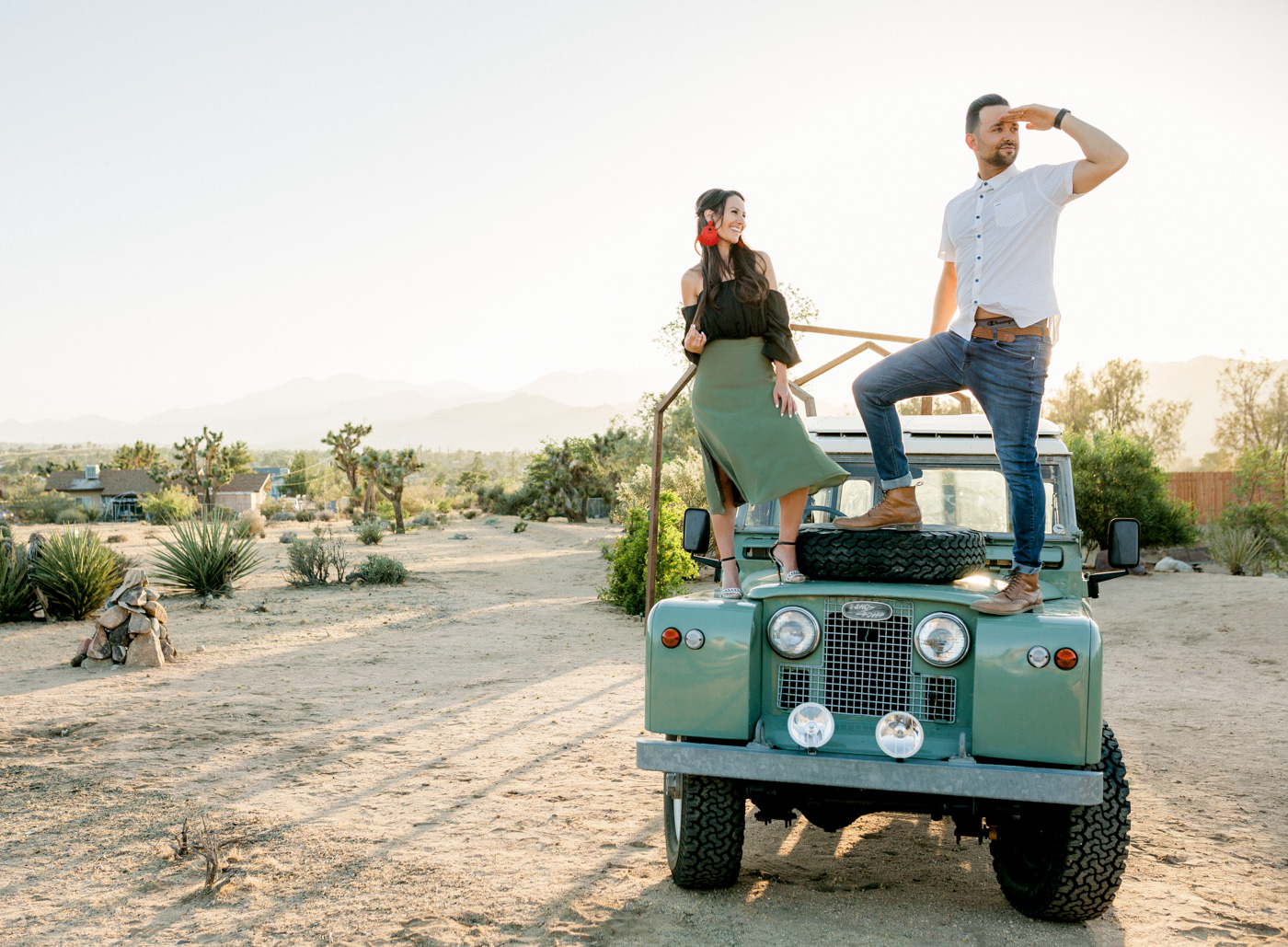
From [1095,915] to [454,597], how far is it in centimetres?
1227

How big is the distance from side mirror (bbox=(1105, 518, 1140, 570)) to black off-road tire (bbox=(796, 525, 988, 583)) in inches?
38.5

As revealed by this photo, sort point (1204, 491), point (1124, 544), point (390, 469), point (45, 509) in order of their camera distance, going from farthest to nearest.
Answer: point (45, 509)
point (390, 469)
point (1204, 491)
point (1124, 544)

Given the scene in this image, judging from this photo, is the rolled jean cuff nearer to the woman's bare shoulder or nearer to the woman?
the woman

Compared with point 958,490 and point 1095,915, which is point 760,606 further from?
point 958,490

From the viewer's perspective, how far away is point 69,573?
1158cm

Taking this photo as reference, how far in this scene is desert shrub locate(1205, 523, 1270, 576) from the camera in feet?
53.1

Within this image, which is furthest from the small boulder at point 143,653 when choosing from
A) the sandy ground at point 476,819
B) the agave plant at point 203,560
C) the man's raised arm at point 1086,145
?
the man's raised arm at point 1086,145

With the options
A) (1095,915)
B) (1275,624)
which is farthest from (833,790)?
(1275,624)

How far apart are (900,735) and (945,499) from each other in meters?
2.08

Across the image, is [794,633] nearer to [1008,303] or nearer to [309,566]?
[1008,303]

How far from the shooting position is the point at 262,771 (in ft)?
18.3

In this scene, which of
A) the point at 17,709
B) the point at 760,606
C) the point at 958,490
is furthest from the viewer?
the point at 17,709

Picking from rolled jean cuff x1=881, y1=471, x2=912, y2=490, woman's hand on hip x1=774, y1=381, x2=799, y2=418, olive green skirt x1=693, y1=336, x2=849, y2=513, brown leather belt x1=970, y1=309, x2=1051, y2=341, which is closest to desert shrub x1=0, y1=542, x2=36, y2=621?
Result: olive green skirt x1=693, y1=336, x2=849, y2=513

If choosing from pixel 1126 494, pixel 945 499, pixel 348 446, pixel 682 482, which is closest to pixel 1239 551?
pixel 1126 494
